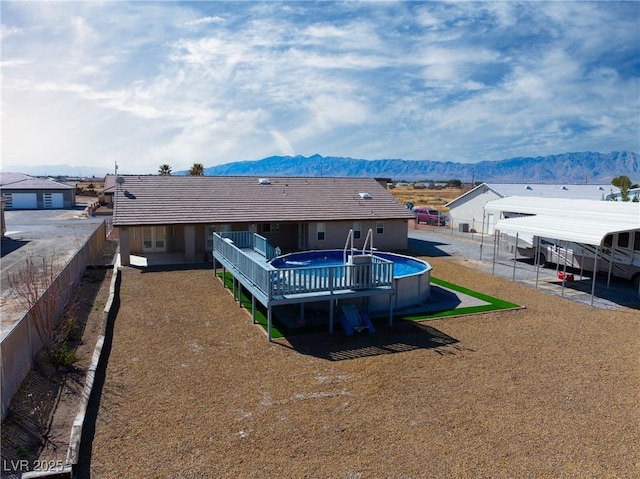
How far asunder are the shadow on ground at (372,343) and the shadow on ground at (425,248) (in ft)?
Answer: 45.3

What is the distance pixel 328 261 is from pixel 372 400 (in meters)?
11.2

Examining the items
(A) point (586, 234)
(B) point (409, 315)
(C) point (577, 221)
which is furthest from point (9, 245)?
(C) point (577, 221)

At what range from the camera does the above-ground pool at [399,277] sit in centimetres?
1523

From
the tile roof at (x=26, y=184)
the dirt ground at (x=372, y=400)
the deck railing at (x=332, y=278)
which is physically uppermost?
the tile roof at (x=26, y=184)

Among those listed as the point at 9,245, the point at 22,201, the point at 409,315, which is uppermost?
the point at 22,201

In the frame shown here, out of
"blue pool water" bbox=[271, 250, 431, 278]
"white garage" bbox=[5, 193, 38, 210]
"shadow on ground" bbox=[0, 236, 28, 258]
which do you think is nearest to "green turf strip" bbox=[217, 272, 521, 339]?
"blue pool water" bbox=[271, 250, 431, 278]

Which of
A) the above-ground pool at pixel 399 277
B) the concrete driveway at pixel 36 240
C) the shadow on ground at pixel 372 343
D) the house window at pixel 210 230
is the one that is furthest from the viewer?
the house window at pixel 210 230

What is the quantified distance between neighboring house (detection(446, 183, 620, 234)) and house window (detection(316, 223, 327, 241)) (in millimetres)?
15108

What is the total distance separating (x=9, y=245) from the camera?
88.8ft

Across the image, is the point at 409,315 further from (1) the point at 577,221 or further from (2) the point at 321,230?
(2) the point at 321,230

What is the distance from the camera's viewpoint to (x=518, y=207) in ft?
87.4

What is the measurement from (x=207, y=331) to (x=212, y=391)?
3.83 m

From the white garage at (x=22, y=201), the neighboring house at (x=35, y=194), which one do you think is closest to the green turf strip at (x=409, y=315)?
the neighboring house at (x=35, y=194)

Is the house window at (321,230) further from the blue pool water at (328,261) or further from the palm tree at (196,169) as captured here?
the palm tree at (196,169)
